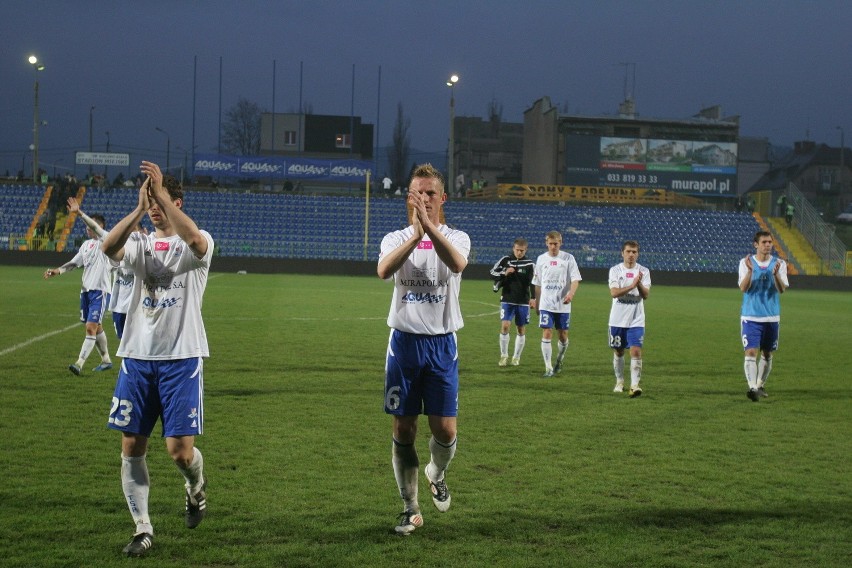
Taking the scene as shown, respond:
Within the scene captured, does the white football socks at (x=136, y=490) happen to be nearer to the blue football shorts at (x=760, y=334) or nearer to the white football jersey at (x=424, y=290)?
the white football jersey at (x=424, y=290)

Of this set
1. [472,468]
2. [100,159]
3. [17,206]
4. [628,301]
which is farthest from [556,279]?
[100,159]

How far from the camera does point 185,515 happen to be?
240 inches

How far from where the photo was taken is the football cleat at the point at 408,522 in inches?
230

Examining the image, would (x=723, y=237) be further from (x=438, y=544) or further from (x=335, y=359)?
(x=438, y=544)

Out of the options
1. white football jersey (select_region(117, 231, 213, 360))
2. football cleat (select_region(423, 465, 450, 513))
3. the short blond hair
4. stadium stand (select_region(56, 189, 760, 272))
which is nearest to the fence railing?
stadium stand (select_region(56, 189, 760, 272))

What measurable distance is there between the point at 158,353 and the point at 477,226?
52.2 meters

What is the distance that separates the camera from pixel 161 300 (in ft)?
17.8

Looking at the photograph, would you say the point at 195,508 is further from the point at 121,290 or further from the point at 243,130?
the point at 243,130

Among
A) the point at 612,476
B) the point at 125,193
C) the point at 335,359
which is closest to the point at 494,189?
the point at 125,193

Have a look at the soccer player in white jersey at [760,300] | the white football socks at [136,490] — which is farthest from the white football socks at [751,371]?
the white football socks at [136,490]

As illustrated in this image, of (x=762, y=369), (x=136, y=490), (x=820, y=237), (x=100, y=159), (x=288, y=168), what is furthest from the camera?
(x=100, y=159)

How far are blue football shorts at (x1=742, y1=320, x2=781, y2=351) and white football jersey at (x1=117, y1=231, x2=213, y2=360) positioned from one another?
8523 mm

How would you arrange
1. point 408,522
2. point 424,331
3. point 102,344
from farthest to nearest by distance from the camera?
point 102,344
point 408,522
point 424,331

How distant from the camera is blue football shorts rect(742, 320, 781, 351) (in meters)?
11.9
